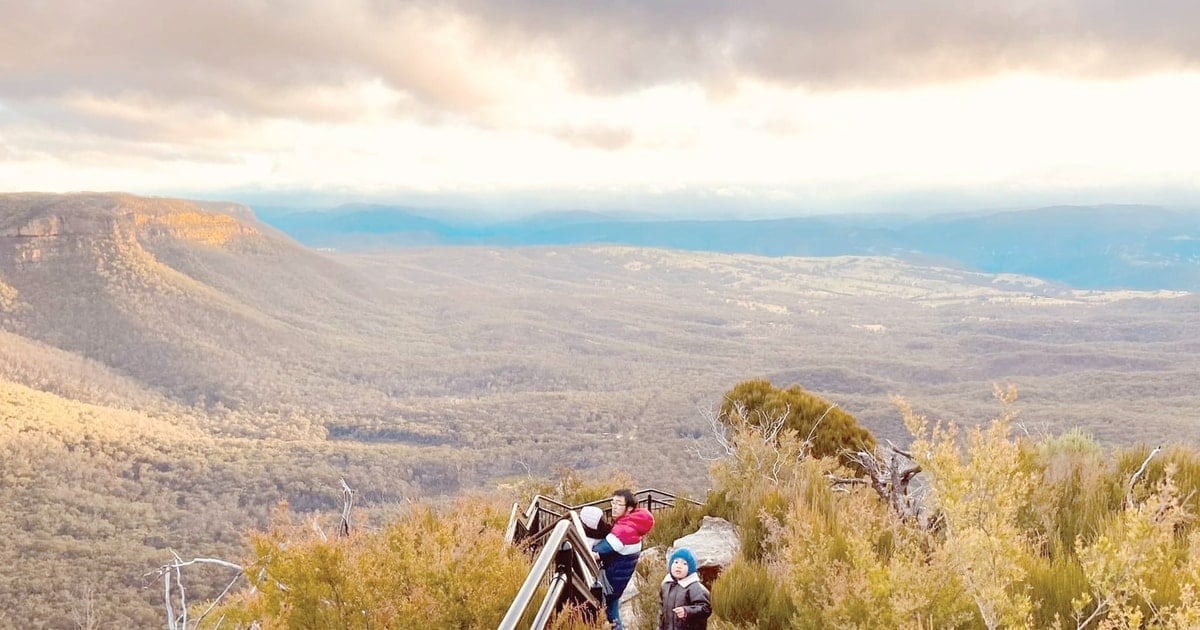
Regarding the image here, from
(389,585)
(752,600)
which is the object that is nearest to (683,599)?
(752,600)

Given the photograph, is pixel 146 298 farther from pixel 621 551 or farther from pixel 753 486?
pixel 621 551

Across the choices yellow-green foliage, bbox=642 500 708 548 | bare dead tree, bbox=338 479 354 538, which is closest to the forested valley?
bare dead tree, bbox=338 479 354 538

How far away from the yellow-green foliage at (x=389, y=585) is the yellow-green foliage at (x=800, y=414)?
11161 mm

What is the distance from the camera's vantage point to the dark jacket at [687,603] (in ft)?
15.1

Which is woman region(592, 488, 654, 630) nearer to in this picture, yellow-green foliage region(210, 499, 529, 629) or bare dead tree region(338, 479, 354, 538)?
yellow-green foliage region(210, 499, 529, 629)

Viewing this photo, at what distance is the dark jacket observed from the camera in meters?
4.59

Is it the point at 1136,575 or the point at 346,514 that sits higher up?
the point at 1136,575

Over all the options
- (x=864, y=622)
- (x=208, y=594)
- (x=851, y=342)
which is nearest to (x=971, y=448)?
(x=864, y=622)

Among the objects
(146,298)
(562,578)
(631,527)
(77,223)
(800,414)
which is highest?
(77,223)

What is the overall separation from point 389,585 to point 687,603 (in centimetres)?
201

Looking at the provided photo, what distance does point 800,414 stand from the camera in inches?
663

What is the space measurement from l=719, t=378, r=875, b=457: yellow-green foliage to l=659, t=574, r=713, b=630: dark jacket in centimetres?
1028

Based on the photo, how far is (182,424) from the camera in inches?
4048

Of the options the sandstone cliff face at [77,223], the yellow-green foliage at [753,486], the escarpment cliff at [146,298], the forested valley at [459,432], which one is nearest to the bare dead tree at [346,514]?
the forested valley at [459,432]
